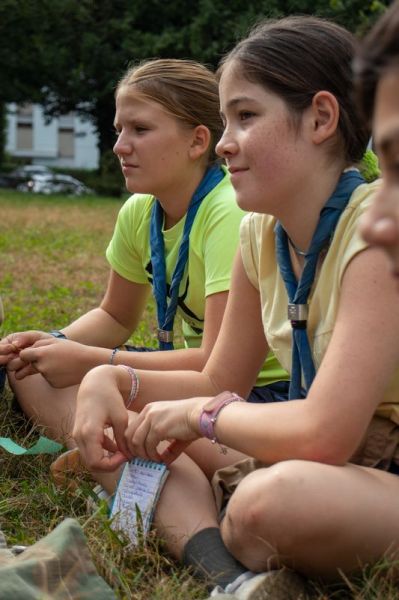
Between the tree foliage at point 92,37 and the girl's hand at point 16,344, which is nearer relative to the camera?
the girl's hand at point 16,344

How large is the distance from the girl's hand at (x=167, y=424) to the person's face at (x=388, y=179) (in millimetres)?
1226

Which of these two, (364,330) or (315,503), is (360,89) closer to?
(364,330)

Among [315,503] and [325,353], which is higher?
[325,353]

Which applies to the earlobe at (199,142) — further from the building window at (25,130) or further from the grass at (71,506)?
the building window at (25,130)

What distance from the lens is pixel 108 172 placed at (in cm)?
3334

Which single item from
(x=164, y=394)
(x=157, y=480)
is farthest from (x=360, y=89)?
(x=164, y=394)

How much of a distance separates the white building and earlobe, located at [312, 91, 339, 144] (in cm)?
5830

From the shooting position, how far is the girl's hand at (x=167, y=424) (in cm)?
247

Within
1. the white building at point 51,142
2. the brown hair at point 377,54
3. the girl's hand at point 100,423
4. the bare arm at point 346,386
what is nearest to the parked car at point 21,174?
the white building at point 51,142

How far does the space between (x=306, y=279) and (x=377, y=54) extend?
1194 millimetres

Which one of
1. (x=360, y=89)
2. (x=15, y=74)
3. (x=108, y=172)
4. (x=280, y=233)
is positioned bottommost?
(x=108, y=172)

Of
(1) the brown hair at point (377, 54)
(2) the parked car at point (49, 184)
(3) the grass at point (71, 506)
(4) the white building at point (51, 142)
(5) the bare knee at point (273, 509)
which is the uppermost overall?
(1) the brown hair at point (377, 54)

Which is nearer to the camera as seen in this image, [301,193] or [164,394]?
[301,193]

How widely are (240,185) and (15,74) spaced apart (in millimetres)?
33130
